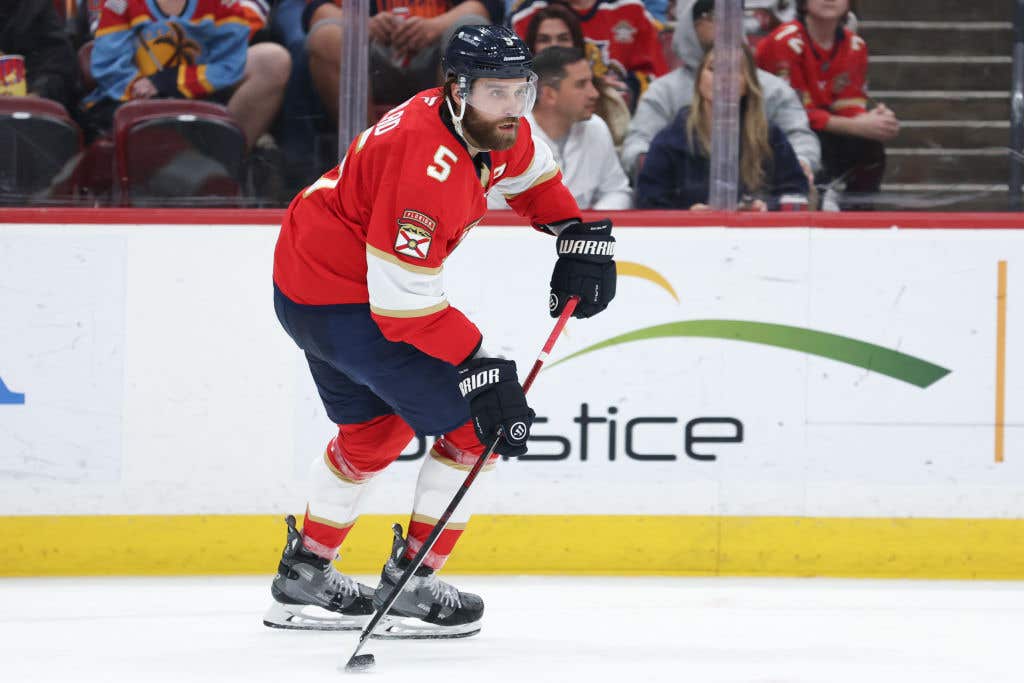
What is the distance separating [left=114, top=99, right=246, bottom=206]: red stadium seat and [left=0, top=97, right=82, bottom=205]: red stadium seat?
0.14 m

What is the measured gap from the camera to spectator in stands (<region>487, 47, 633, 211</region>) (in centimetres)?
399

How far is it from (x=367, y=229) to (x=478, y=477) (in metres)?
0.59

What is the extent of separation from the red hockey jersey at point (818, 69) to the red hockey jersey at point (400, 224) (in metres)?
1.21

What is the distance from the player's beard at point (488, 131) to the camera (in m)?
2.77

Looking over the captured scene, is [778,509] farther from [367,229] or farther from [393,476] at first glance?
[367,229]

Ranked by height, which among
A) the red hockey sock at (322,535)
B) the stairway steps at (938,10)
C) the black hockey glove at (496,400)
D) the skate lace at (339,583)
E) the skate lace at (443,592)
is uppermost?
the stairway steps at (938,10)

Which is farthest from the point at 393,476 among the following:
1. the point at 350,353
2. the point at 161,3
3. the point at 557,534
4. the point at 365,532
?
the point at 161,3

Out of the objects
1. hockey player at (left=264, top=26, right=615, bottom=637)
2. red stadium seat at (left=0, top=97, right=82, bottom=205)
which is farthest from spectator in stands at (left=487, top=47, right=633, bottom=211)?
red stadium seat at (left=0, top=97, right=82, bottom=205)

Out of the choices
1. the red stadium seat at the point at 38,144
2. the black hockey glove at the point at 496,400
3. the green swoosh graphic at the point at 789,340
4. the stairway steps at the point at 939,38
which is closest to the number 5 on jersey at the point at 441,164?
the black hockey glove at the point at 496,400

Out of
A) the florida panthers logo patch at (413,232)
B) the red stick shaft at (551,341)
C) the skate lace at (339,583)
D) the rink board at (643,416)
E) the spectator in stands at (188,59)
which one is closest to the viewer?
the florida panthers logo patch at (413,232)

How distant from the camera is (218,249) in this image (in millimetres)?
3863

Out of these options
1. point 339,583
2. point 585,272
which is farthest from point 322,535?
point 585,272

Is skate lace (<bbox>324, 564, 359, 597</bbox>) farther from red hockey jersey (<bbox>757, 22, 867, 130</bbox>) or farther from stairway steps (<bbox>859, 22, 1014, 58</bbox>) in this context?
stairway steps (<bbox>859, 22, 1014, 58</bbox>)

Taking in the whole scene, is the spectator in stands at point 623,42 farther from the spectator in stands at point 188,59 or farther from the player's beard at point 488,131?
the player's beard at point 488,131
